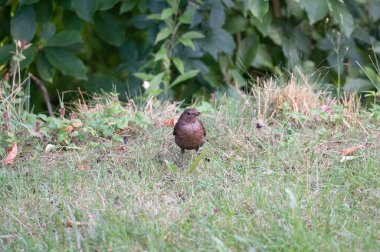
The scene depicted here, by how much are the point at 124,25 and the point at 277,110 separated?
2.41 meters

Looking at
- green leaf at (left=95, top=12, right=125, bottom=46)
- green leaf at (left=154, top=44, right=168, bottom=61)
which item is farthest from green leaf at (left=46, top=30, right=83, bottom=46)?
green leaf at (left=154, top=44, right=168, bottom=61)

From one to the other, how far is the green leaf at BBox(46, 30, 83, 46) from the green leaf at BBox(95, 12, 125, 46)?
1.86 ft

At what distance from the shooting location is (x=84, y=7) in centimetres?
665

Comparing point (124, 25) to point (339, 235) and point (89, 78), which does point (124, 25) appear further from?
point (339, 235)

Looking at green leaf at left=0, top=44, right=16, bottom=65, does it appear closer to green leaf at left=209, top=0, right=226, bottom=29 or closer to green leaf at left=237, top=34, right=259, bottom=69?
green leaf at left=209, top=0, right=226, bottom=29

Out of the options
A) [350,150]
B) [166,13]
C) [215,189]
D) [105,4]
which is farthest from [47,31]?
[350,150]

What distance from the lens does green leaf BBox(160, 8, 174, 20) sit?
658 centimetres

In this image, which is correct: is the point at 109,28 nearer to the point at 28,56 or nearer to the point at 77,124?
the point at 28,56

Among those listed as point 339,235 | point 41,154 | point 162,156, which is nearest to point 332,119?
point 162,156

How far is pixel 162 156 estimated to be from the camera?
5.34m

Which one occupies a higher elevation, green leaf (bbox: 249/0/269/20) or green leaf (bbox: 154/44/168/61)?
green leaf (bbox: 249/0/269/20)

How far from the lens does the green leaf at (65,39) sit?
6.79 meters

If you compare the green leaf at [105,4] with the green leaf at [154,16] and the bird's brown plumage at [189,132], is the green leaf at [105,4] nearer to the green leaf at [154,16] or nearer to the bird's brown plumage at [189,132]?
the green leaf at [154,16]

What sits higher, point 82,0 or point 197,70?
point 82,0
